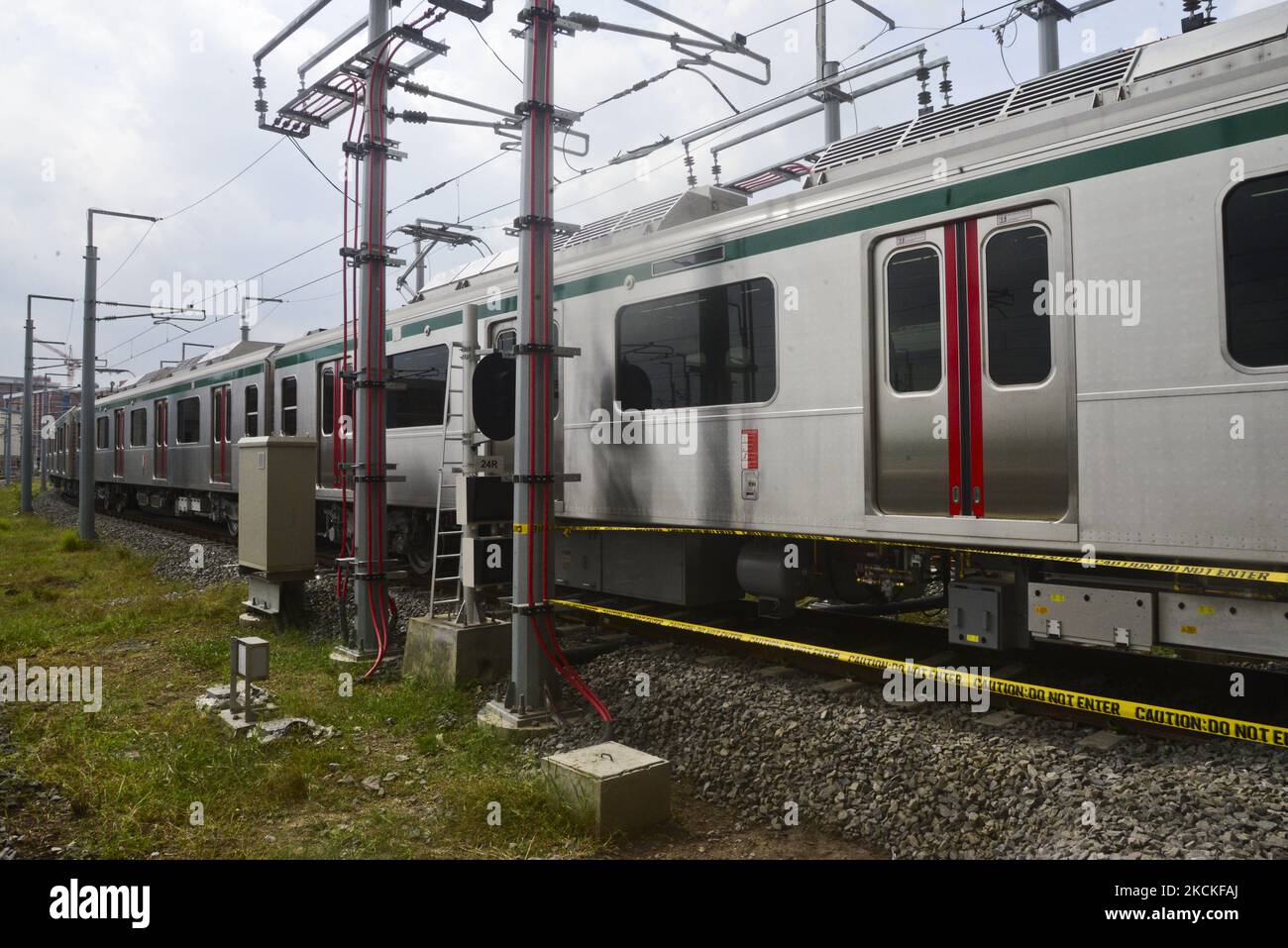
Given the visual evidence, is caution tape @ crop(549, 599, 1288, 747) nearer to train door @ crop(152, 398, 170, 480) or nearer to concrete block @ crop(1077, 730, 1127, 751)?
concrete block @ crop(1077, 730, 1127, 751)

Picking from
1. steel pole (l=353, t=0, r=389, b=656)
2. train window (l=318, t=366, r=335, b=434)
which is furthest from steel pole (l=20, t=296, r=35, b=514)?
steel pole (l=353, t=0, r=389, b=656)

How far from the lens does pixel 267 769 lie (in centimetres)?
512

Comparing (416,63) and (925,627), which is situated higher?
(416,63)

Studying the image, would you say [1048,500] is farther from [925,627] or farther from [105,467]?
[105,467]

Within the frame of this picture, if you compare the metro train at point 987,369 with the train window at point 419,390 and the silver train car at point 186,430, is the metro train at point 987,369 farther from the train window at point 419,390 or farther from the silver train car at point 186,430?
the silver train car at point 186,430

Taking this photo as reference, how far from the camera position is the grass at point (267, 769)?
14.1 feet

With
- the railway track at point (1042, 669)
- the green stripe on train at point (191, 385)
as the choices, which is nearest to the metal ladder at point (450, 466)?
the railway track at point (1042, 669)

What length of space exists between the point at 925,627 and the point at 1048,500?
2474mm

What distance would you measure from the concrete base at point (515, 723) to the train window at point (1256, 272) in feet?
14.3

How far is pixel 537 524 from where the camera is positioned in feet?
20.1

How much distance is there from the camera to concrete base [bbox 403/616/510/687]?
270 inches

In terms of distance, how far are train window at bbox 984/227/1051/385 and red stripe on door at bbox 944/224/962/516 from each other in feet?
0.67

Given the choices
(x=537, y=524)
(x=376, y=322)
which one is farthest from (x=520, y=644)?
(x=376, y=322)

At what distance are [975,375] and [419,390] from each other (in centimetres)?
696
